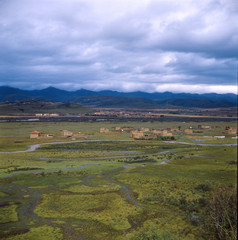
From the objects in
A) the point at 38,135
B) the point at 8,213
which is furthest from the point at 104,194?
the point at 38,135

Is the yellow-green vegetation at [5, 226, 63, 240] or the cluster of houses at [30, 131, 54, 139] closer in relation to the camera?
the yellow-green vegetation at [5, 226, 63, 240]

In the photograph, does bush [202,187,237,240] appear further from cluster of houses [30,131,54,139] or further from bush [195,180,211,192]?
cluster of houses [30,131,54,139]

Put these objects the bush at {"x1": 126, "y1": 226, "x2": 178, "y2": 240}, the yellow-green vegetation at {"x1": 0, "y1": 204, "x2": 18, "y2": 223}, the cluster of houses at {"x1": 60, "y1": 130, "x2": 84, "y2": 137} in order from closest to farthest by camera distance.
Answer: the bush at {"x1": 126, "y1": 226, "x2": 178, "y2": 240} → the yellow-green vegetation at {"x1": 0, "y1": 204, "x2": 18, "y2": 223} → the cluster of houses at {"x1": 60, "y1": 130, "x2": 84, "y2": 137}

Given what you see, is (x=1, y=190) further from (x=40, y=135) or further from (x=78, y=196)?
(x=40, y=135)

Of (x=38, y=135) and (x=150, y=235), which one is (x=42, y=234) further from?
(x=38, y=135)

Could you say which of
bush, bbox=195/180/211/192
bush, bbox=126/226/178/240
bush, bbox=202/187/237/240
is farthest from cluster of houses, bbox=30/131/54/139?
bush, bbox=202/187/237/240

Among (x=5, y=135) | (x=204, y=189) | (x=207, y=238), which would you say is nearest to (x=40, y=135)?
(x=5, y=135)

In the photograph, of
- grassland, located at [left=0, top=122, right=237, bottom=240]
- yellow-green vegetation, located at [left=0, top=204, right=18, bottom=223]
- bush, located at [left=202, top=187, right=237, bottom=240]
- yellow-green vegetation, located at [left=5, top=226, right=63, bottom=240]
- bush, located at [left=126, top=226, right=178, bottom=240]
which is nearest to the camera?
bush, located at [left=126, top=226, right=178, bottom=240]

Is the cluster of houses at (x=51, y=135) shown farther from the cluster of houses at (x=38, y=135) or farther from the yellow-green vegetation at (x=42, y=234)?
the yellow-green vegetation at (x=42, y=234)
